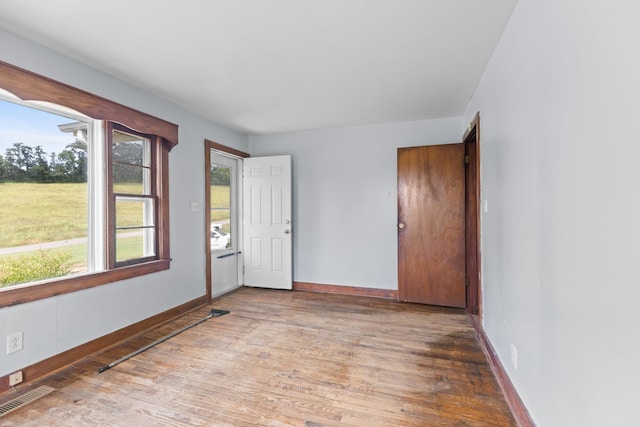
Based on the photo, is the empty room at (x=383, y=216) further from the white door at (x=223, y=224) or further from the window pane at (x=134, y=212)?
the white door at (x=223, y=224)

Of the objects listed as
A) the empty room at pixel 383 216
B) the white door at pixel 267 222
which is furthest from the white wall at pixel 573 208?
the white door at pixel 267 222

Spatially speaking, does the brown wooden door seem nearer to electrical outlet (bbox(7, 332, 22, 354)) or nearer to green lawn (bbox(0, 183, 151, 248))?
green lawn (bbox(0, 183, 151, 248))

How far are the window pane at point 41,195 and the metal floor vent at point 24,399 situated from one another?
2.42ft

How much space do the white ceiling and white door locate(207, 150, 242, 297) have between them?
118cm

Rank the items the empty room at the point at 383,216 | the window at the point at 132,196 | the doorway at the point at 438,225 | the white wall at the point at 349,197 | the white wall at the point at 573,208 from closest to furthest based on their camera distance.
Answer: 1. the white wall at the point at 573,208
2. the empty room at the point at 383,216
3. the window at the point at 132,196
4. the doorway at the point at 438,225
5. the white wall at the point at 349,197

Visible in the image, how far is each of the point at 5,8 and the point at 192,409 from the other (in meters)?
2.59

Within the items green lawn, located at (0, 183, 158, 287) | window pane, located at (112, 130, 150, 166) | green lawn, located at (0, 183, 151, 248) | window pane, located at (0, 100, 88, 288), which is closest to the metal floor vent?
window pane, located at (0, 100, 88, 288)

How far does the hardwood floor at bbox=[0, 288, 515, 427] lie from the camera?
1.70 m

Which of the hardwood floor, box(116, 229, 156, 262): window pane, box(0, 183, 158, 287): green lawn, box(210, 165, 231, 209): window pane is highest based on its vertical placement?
box(210, 165, 231, 209): window pane

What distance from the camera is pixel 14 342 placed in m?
1.96

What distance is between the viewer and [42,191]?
2.23 metres

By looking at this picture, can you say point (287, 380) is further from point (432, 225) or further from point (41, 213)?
point (432, 225)

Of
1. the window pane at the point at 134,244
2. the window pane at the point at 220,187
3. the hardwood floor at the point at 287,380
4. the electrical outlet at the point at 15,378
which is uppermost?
the window pane at the point at 220,187

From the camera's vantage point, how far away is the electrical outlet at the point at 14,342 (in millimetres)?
1932
